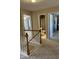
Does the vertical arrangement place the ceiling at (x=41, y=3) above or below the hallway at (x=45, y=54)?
above

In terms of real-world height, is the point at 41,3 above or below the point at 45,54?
above

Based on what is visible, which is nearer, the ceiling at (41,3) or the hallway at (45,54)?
the hallway at (45,54)

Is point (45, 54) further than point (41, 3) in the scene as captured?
No

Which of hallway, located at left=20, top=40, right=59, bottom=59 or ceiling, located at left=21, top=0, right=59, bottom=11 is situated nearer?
hallway, located at left=20, top=40, right=59, bottom=59

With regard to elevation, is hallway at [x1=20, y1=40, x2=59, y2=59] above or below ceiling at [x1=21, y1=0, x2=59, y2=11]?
below
